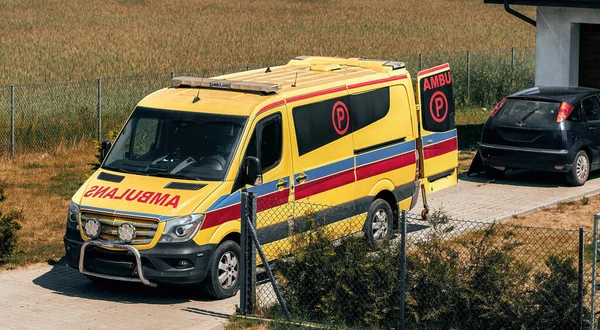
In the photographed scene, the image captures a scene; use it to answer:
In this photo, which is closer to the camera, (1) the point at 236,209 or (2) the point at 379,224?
(1) the point at 236,209

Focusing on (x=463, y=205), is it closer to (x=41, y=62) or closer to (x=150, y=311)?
(x=150, y=311)

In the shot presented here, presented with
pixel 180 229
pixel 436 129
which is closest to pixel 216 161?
pixel 180 229

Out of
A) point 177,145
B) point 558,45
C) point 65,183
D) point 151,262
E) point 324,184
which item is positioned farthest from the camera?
point 558,45

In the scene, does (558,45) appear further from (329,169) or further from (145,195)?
(145,195)

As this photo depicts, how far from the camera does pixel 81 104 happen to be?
22594mm

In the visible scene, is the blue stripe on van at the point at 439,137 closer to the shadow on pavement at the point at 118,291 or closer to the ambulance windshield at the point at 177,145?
the ambulance windshield at the point at 177,145

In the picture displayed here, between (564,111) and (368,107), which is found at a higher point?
(368,107)

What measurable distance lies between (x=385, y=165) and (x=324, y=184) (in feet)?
4.34

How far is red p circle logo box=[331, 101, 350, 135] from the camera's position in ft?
43.1

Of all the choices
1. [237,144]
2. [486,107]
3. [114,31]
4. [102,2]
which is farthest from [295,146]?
[102,2]

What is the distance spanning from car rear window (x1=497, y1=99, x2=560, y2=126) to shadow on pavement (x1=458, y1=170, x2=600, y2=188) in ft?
3.95

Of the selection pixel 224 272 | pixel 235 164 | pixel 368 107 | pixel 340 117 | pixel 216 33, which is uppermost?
pixel 216 33

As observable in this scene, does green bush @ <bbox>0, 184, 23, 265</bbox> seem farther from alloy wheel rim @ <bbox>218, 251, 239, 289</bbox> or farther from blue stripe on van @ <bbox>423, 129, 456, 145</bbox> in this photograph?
blue stripe on van @ <bbox>423, 129, 456, 145</bbox>

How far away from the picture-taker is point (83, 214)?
A: 38.1ft
